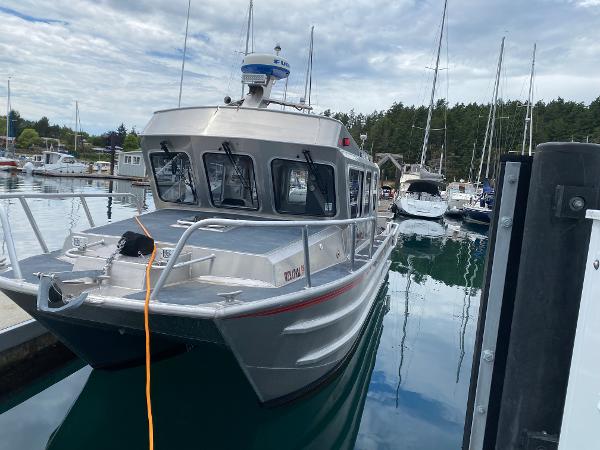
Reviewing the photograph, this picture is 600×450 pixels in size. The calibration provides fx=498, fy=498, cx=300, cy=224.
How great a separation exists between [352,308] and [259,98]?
141 inches

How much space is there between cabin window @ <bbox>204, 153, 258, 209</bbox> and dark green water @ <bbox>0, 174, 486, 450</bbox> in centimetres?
203

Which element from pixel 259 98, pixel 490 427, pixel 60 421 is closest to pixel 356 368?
pixel 60 421

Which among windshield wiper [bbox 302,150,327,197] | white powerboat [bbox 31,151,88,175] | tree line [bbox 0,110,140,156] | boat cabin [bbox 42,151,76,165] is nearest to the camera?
windshield wiper [bbox 302,150,327,197]

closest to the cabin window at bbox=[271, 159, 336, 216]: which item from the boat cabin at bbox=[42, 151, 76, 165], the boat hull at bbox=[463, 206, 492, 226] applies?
the boat hull at bbox=[463, 206, 492, 226]

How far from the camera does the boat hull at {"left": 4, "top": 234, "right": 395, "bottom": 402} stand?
3938mm

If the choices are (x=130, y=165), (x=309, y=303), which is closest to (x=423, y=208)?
(x=309, y=303)

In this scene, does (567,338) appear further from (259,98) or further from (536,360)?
(259,98)

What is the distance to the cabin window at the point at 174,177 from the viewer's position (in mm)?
6863

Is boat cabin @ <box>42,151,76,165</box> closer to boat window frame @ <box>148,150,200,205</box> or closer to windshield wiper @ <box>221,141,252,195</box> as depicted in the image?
boat window frame @ <box>148,150,200,205</box>

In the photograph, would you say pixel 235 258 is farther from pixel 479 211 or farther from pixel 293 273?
pixel 479 211

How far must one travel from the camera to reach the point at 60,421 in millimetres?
Answer: 5133

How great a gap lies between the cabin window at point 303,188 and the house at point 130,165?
46205 mm

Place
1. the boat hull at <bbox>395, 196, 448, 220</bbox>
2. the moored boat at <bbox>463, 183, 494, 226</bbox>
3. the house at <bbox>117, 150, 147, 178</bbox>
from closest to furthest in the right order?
1. the boat hull at <bbox>395, 196, 448, 220</bbox>
2. the moored boat at <bbox>463, 183, 494, 226</bbox>
3. the house at <bbox>117, 150, 147, 178</bbox>

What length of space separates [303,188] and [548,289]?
5.01 metres
